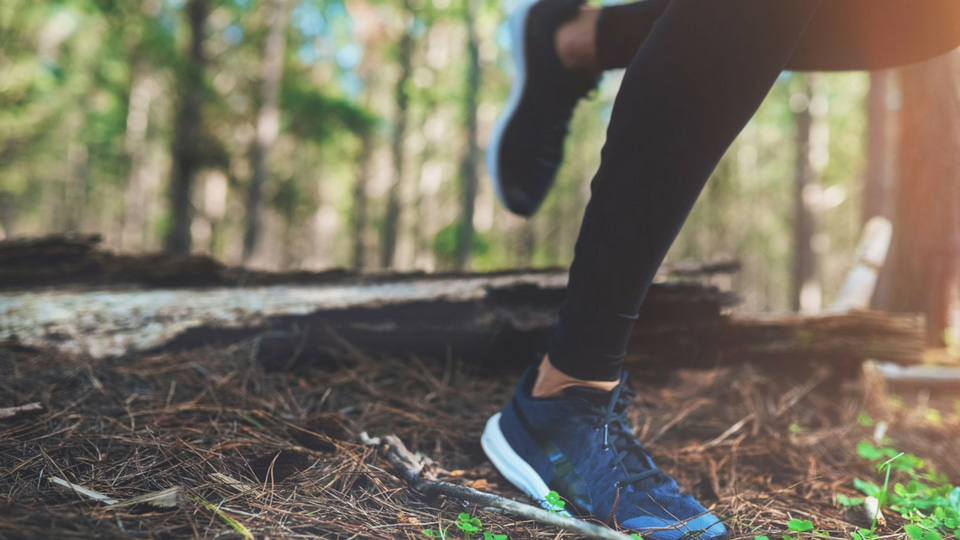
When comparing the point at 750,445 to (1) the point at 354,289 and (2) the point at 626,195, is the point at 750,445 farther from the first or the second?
(1) the point at 354,289

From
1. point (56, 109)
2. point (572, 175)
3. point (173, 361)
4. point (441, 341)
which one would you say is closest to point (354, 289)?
point (441, 341)

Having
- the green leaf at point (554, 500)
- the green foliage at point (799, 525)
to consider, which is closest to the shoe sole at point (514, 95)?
the green leaf at point (554, 500)

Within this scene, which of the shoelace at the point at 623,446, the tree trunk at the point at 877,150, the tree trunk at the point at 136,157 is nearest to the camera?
the shoelace at the point at 623,446

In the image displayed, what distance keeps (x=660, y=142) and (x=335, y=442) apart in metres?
0.85

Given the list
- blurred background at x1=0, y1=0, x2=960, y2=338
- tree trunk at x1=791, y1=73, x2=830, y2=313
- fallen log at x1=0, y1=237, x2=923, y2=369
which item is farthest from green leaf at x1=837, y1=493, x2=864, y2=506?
tree trunk at x1=791, y1=73, x2=830, y2=313

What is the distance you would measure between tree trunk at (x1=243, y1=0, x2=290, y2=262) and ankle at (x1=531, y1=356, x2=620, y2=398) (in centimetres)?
764

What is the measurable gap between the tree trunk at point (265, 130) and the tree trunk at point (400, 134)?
3.18 metres

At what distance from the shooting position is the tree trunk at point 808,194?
319 inches

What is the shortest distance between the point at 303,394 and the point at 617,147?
1.03m

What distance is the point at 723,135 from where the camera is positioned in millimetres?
853

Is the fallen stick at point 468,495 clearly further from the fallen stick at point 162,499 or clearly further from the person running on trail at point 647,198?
the fallen stick at point 162,499

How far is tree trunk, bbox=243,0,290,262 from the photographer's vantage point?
7.97m

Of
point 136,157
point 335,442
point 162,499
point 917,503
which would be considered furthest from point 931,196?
point 136,157

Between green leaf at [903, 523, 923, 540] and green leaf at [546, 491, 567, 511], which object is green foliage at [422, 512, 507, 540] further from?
green leaf at [903, 523, 923, 540]
